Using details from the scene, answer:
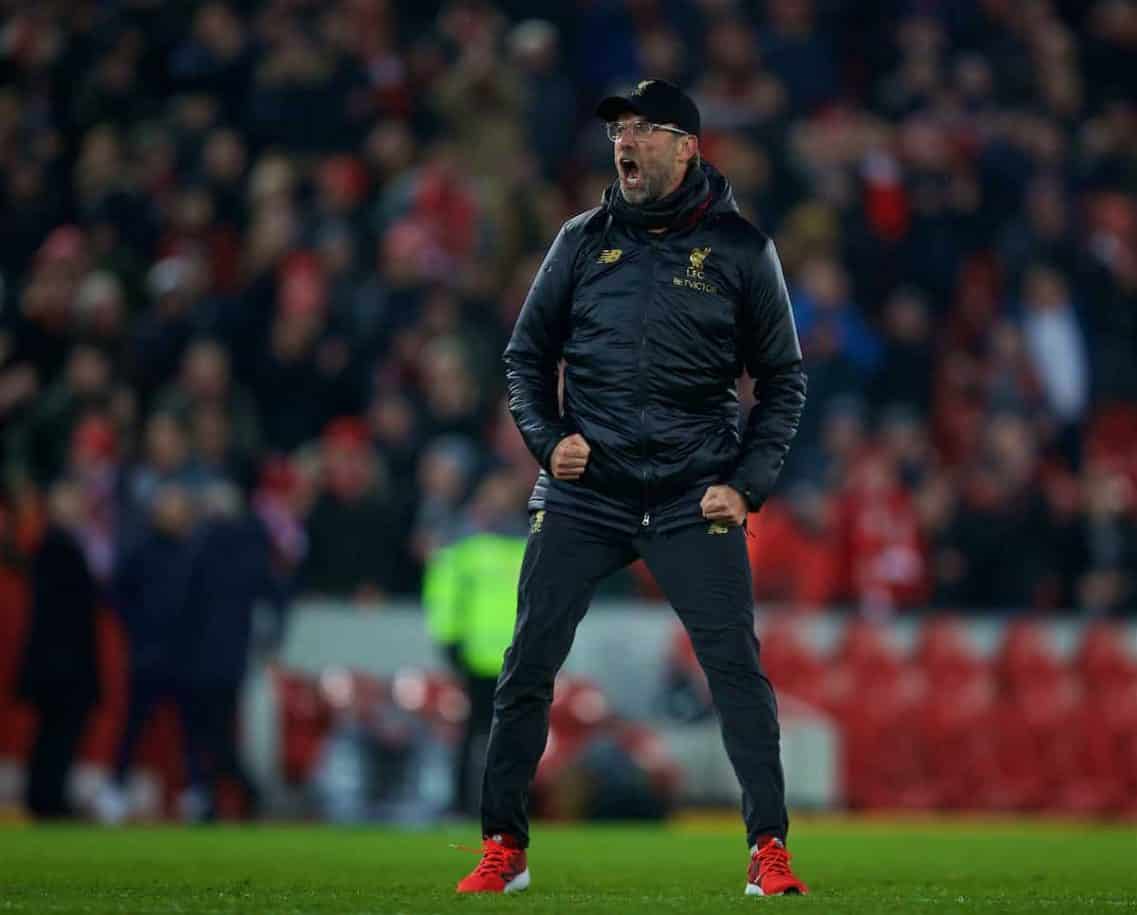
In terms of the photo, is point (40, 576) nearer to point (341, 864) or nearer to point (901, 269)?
point (341, 864)

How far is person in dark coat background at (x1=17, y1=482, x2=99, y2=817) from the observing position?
1479 centimetres

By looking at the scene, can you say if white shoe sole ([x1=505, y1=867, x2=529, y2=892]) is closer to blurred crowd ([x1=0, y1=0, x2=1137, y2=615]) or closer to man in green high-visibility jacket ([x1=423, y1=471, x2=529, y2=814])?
man in green high-visibility jacket ([x1=423, y1=471, x2=529, y2=814])

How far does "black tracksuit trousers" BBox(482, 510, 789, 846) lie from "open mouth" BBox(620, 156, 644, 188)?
3.58 feet

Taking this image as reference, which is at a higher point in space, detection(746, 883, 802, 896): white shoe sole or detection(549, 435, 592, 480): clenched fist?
detection(549, 435, 592, 480): clenched fist

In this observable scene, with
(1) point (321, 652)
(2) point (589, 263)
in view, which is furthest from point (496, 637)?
(2) point (589, 263)

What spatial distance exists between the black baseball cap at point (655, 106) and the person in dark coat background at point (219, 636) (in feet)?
27.2

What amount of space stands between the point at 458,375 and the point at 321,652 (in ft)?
7.17

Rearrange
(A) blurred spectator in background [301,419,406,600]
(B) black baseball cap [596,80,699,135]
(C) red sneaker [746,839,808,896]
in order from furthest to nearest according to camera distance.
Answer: (A) blurred spectator in background [301,419,406,600]
(B) black baseball cap [596,80,699,135]
(C) red sneaker [746,839,808,896]

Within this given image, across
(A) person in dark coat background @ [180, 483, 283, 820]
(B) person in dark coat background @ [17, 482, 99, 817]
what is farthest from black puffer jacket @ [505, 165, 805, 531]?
(A) person in dark coat background @ [180, 483, 283, 820]

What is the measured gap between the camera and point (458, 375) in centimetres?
1670

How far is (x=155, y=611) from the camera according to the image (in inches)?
604

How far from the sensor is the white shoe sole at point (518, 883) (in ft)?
24.5

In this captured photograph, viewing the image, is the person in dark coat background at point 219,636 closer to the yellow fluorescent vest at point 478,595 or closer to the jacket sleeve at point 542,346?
the yellow fluorescent vest at point 478,595

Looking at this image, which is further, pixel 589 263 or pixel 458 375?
pixel 458 375
